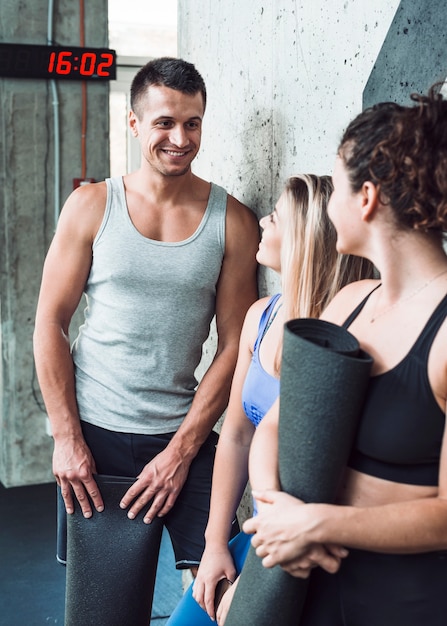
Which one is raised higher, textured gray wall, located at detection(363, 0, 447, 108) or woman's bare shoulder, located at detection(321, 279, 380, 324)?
textured gray wall, located at detection(363, 0, 447, 108)

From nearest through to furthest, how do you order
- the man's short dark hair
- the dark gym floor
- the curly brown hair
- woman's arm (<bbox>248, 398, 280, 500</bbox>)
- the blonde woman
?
1. the curly brown hair
2. woman's arm (<bbox>248, 398, 280, 500</bbox>)
3. the blonde woman
4. the man's short dark hair
5. the dark gym floor

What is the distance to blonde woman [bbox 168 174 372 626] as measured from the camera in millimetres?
1438

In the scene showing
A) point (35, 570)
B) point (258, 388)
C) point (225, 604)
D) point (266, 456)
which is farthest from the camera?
point (35, 570)

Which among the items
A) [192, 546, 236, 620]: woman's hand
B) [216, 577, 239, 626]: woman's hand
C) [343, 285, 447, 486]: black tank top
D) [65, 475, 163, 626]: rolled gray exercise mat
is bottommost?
[65, 475, 163, 626]: rolled gray exercise mat

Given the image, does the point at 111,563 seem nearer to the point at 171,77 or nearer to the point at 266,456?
the point at 266,456

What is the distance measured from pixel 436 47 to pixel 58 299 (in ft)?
3.72

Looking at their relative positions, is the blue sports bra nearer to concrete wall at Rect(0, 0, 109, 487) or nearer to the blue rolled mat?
the blue rolled mat

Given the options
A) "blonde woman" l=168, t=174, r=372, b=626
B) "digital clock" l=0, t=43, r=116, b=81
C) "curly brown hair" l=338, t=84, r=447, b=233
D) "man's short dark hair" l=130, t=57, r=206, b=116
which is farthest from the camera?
"digital clock" l=0, t=43, r=116, b=81

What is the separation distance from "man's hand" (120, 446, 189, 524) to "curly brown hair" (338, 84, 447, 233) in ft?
3.60

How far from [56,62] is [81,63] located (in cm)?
12

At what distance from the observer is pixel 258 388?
151cm

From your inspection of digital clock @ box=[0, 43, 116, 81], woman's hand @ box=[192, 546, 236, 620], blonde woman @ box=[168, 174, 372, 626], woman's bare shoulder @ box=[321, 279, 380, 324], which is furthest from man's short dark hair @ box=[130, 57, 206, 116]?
digital clock @ box=[0, 43, 116, 81]

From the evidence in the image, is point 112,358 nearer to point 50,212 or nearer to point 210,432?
point 210,432

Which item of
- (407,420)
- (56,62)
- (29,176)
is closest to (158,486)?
(407,420)
